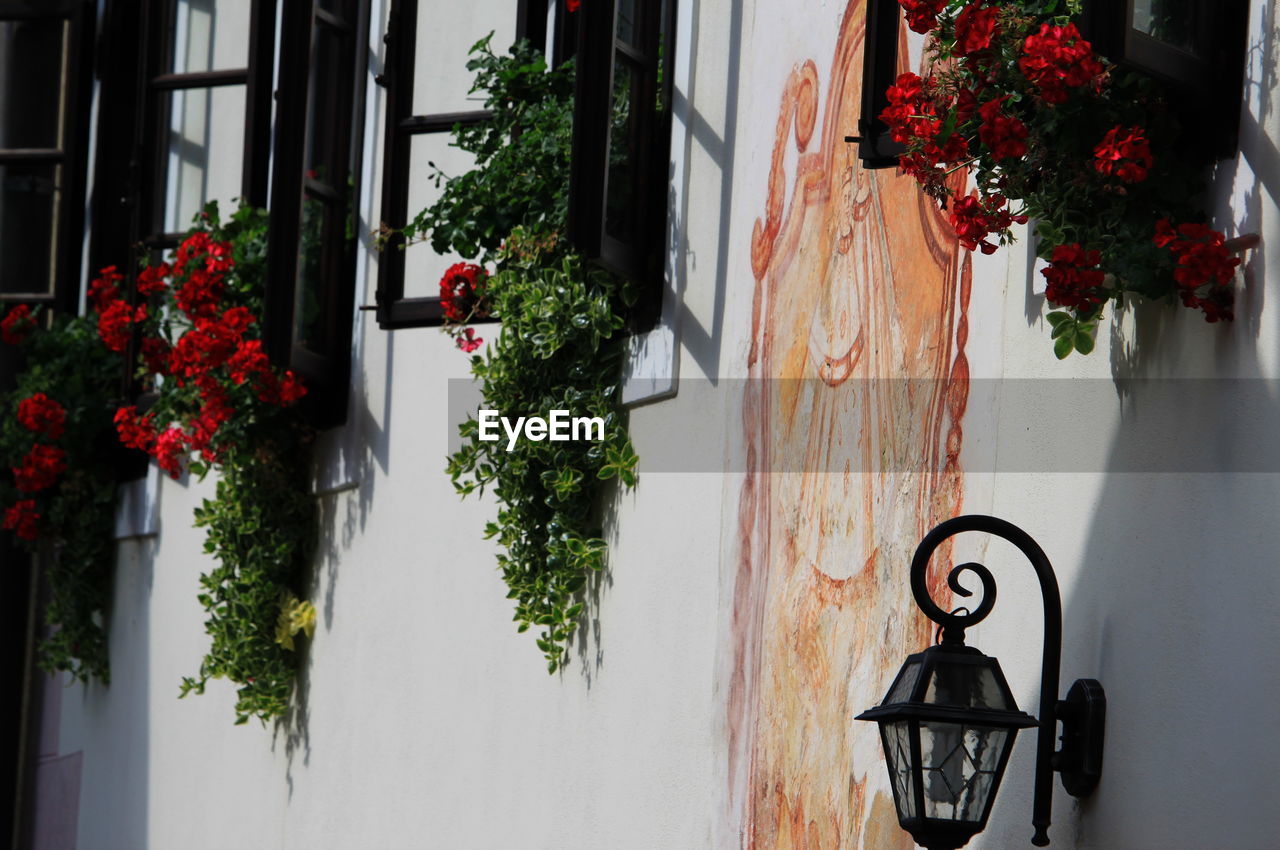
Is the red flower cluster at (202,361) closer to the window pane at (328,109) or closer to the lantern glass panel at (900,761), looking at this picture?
the window pane at (328,109)

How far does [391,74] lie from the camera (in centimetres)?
625

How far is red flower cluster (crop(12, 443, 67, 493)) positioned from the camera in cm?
884

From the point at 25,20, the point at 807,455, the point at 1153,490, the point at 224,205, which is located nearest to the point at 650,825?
the point at 807,455

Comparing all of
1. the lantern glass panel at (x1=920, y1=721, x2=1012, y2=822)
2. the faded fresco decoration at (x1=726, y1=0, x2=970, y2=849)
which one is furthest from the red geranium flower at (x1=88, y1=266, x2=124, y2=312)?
the lantern glass panel at (x1=920, y1=721, x2=1012, y2=822)

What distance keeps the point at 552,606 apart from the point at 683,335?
85cm

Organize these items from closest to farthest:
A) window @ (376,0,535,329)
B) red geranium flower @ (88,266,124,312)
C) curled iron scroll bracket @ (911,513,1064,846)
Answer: curled iron scroll bracket @ (911,513,1064,846) → window @ (376,0,535,329) → red geranium flower @ (88,266,124,312)

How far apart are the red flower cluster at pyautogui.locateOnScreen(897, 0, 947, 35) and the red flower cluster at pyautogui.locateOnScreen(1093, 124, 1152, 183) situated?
385mm

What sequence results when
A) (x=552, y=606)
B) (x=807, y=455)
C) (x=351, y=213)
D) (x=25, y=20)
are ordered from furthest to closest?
1. (x=25, y=20)
2. (x=351, y=213)
3. (x=552, y=606)
4. (x=807, y=455)

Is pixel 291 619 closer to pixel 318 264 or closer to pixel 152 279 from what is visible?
pixel 318 264

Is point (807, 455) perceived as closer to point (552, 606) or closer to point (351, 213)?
point (552, 606)

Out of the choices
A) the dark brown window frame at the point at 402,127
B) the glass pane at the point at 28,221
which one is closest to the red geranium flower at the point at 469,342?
the dark brown window frame at the point at 402,127

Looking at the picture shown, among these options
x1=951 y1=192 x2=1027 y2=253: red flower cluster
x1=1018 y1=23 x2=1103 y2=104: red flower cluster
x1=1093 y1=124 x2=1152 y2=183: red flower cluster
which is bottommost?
x1=951 y1=192 x2=1027 y2=253: red flower cluster

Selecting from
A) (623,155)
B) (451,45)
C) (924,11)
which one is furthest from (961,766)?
(451,45)

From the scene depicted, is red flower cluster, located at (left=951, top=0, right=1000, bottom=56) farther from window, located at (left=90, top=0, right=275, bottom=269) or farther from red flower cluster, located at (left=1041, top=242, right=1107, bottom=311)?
window, located at (left=90, top=0, right=275, bottom=269)
